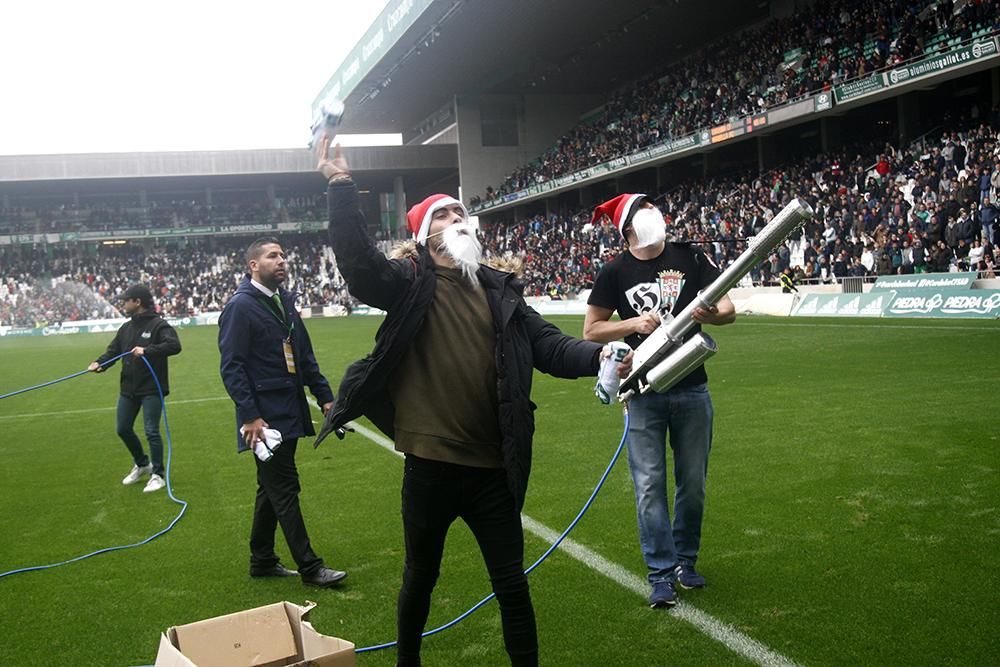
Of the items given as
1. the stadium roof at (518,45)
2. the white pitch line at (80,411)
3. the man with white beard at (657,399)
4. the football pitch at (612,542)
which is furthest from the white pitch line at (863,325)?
the stadium roof at (518,45)

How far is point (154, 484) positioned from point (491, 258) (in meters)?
5.80

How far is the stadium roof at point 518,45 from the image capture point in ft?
127

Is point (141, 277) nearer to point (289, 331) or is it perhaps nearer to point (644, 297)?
point (289, 331)

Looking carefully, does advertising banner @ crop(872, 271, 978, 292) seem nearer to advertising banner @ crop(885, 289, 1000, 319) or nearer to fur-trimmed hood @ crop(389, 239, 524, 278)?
advertising banner @ crop(885, 289, 1000, 319)

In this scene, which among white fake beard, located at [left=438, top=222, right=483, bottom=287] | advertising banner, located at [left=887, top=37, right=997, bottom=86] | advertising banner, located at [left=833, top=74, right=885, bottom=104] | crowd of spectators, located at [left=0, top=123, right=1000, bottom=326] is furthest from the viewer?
advertising banner, located at [left=833, top=74, right=885, bottom=104]

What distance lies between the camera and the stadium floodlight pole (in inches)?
129

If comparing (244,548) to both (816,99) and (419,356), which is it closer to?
(419,356)

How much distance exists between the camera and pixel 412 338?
11.6 ft

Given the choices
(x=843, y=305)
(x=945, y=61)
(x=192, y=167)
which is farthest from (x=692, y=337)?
(x=192, y=167)

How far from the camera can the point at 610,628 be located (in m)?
4.46

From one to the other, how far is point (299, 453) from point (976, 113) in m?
23.7

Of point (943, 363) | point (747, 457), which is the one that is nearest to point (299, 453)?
point (747, 457)

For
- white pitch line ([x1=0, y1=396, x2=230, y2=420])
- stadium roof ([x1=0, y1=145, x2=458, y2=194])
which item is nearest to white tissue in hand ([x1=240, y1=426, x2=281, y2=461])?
white pitch line ([x1=0, y1=396, x2=230, y2=420])

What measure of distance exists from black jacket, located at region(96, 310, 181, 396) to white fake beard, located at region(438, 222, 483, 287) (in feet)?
17.9
